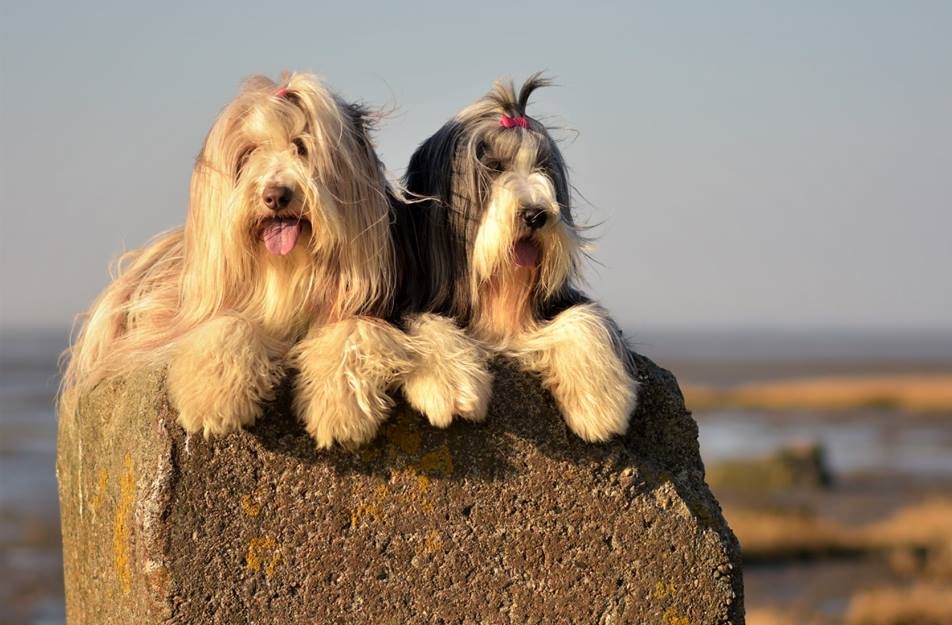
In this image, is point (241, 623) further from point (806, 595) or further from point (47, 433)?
point (47, 433)

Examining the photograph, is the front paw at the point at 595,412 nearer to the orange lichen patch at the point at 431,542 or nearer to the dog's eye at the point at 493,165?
the orange lichen patch at the point at 431,542

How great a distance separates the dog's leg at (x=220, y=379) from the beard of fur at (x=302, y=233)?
0.16 m

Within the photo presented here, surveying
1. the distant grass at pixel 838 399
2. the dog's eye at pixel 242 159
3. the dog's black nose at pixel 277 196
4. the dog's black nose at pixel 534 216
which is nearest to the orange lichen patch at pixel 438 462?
the dog's black nose at pixel 534 216

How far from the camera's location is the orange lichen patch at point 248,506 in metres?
3.64

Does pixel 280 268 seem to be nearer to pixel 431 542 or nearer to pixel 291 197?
pixel 291 197

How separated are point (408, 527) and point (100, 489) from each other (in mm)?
1143

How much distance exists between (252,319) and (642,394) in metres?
1.34

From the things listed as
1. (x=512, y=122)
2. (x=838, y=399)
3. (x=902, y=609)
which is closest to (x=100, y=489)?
(x=512, y=122)

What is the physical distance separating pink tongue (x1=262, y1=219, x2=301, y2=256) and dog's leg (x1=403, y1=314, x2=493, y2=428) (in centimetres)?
48

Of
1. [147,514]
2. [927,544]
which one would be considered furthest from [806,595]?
[147,514]

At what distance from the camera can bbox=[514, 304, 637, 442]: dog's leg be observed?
385 centimetres

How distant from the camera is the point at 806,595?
44.8 ft

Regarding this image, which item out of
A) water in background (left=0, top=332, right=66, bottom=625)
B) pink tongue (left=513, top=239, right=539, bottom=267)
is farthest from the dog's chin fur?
water in background (left=0, top=332, right=66, bottom=625)

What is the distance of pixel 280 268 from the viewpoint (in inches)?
151
